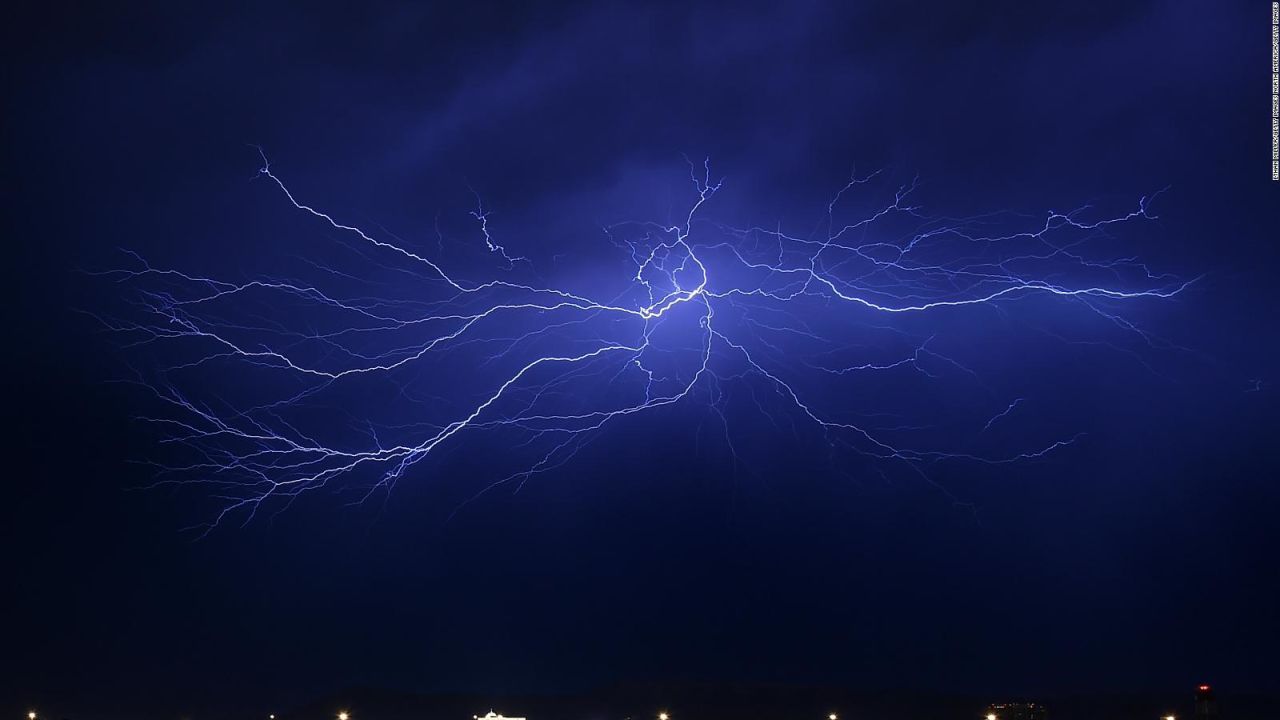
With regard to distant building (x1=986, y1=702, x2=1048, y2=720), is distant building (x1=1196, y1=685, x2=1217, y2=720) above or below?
below

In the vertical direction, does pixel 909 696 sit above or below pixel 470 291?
below

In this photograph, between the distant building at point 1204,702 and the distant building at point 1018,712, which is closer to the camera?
the distant building at point 1204,702

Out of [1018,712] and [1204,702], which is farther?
[1018,712]

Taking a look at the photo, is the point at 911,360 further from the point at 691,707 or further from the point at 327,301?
the point at 691,707

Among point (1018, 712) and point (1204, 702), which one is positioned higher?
point (1018, 712)

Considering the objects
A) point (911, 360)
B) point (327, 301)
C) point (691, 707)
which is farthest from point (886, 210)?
point (691, 707)

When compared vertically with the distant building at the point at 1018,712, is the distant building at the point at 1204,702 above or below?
below

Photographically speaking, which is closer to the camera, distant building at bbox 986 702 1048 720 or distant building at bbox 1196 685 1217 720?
distant building at bbox 1196 685 1217 720

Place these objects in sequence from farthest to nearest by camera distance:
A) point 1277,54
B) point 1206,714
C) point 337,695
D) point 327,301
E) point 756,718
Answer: point 337,695 → point 756,718 → point 1206,714 → point 327,301 → point 1277,54
